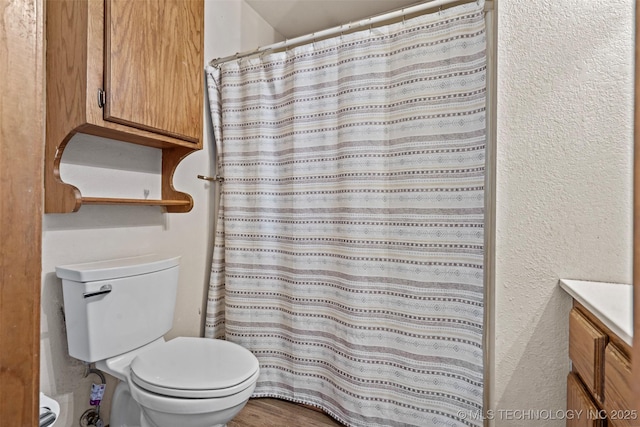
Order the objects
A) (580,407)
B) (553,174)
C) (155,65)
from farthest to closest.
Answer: (155,65) → (553,174) → (580,407)

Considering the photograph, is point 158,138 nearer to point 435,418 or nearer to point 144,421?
point 144,421

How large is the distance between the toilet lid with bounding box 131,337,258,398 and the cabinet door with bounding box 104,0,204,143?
2.99 ft

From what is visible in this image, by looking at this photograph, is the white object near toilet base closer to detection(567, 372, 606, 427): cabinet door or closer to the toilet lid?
the toilet lid

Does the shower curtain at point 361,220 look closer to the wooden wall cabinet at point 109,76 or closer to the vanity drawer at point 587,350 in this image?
the vanity drawer at point 587,350

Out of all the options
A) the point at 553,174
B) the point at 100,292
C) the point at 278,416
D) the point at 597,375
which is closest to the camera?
the point at 597,375

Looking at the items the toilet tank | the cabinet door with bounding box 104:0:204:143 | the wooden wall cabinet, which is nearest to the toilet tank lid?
the toilet tank

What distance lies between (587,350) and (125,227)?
1.69 m

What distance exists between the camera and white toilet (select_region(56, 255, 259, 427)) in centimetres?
108

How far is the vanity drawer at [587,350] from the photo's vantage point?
724 millimetres

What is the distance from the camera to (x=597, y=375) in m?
0.73

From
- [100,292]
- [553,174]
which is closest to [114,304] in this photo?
[100,292]

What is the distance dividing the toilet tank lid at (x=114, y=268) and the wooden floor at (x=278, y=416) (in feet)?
2.63

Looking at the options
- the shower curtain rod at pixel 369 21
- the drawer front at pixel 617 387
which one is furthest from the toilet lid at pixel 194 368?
the shower curtain rod at pixel 369 21

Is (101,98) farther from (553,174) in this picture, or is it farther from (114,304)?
(553,174)
